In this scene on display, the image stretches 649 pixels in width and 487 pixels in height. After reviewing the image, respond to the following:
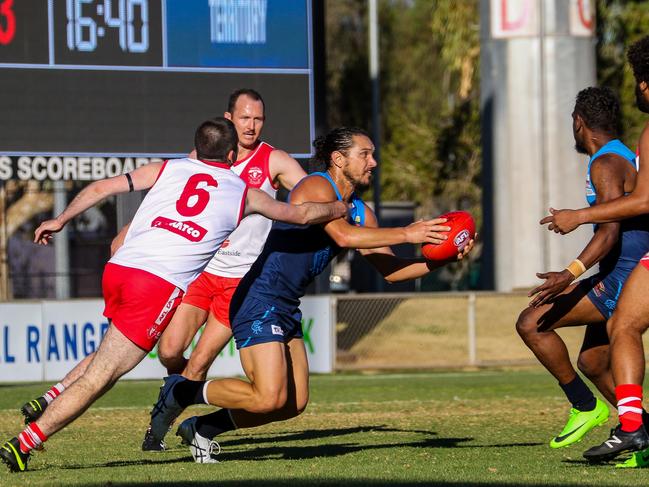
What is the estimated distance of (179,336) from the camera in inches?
357

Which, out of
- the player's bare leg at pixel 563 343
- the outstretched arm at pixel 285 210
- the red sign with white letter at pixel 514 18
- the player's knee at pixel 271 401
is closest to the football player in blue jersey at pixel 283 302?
the player's knee at pixel 271 401

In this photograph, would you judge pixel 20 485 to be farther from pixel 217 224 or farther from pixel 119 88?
pixel 119 88

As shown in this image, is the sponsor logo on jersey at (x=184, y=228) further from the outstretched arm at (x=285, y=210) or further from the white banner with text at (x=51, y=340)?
the white banner with text at (x=51, y=340)

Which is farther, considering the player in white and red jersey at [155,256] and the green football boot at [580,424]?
the green football boot at [580,424]

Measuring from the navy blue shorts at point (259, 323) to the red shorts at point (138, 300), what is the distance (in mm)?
617

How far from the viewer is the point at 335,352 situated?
1730 cm

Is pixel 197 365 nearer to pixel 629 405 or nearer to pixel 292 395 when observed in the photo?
pixel 292 395

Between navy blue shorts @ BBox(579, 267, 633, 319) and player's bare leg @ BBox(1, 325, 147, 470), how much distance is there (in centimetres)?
275

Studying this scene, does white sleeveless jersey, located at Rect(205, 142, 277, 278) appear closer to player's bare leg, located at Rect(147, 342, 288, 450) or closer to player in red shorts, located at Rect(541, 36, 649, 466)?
player's bare leg, located at Rect(147, 342, 288, 450)

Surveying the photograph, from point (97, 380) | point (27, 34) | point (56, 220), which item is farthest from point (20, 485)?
point (27, 34)

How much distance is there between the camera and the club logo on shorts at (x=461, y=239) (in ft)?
25.7

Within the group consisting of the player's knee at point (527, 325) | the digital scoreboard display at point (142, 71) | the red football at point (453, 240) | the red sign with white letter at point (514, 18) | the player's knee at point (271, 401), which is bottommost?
the player's knee at point (271, 401)

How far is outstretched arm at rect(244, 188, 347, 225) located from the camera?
7340mm

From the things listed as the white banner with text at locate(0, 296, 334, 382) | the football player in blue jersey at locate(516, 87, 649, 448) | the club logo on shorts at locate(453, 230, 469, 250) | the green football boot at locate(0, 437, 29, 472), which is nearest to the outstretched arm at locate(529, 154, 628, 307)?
the football player in blue jersey at locate(516, 87, 649, 448)
